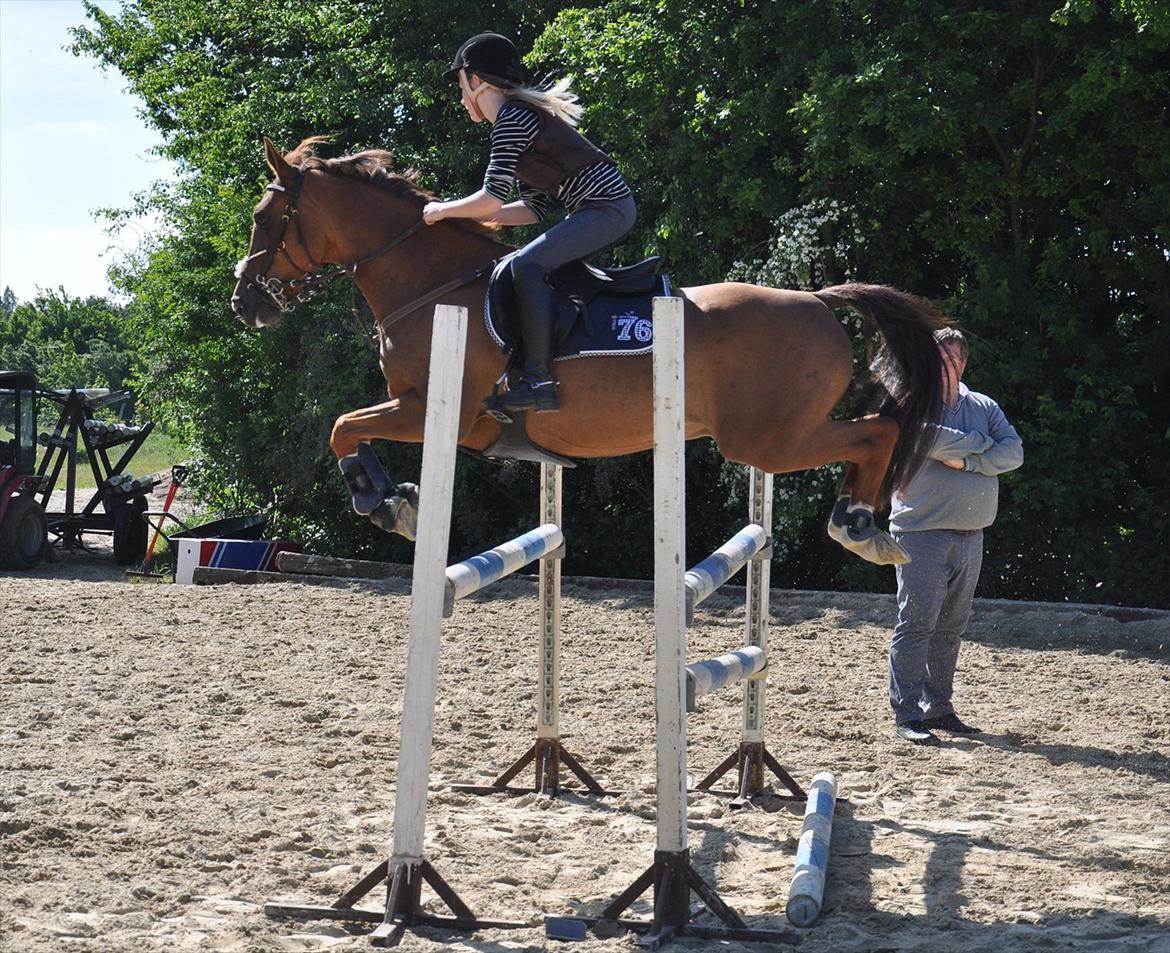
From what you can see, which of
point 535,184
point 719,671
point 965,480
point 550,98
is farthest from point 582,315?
point 965,480

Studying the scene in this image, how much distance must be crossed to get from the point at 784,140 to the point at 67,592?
23.6 feet

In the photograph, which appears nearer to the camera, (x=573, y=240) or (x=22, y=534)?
(x=573, y=240)

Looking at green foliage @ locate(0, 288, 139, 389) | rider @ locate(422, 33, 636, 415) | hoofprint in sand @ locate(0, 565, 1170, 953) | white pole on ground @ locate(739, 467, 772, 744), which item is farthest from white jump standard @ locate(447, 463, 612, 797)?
green foliage @ locate(0, 288, 139, 389)

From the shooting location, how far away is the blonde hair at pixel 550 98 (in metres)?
4.57

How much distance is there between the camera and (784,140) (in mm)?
11406

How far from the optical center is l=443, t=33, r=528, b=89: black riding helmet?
14.9 feet

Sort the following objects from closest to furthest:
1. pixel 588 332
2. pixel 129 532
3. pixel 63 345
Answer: pixel 588 332 < pixel 129 532 < pixel 63 345

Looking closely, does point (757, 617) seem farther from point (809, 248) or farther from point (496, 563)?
point (809, 248)

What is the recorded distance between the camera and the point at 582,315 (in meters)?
4.62

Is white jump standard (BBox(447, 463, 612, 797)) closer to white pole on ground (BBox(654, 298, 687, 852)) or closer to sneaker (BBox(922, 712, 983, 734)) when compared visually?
white pole on ground (BBox(654, 298, 687, 852))

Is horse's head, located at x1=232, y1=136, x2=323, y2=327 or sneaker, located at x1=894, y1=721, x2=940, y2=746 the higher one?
horse's head, located at x1=232, y1=136, x2=323, y2=327

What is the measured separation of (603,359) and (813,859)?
182 cm

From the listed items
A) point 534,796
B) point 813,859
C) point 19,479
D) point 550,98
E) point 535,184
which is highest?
point 550,98

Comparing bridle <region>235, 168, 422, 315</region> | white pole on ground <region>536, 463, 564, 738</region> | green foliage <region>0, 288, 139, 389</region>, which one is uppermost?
green foliage <region>0, 288, 139, 389</region>
